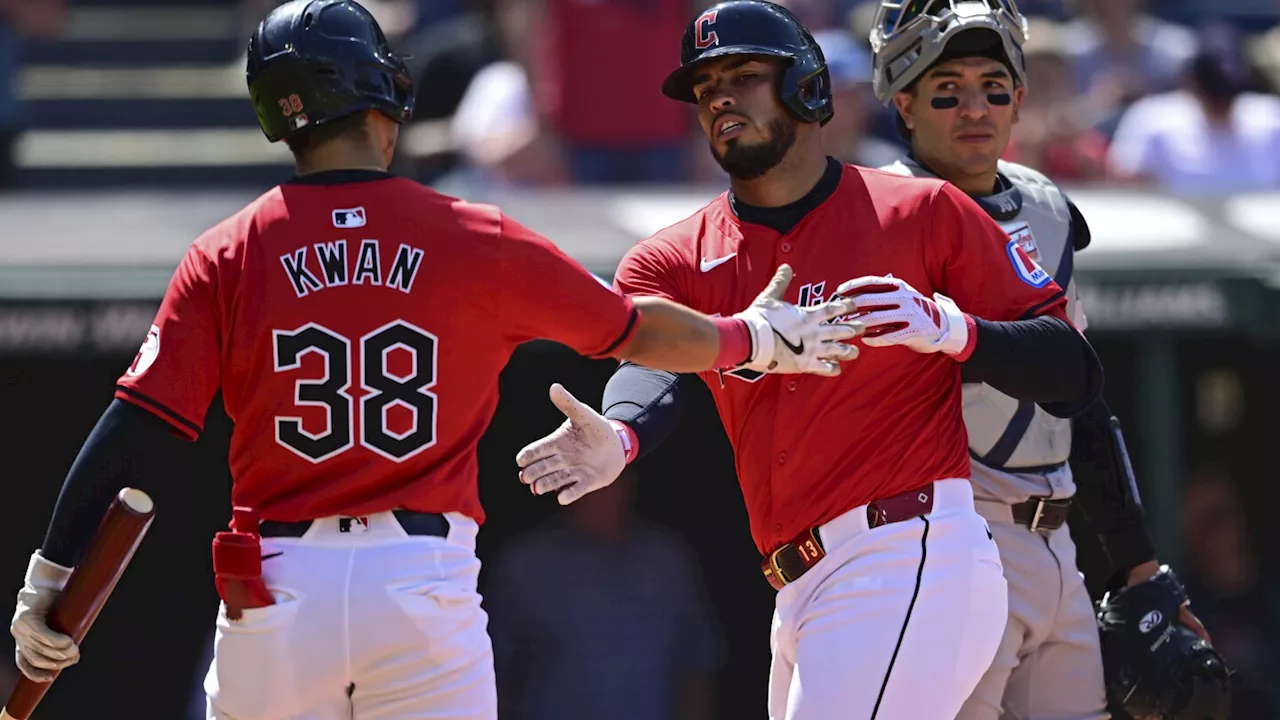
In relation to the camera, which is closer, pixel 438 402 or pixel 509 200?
pixel 438 402

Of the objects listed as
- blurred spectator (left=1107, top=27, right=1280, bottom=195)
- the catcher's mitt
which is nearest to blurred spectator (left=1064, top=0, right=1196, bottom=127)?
blurred spectator (left=1107, top=27, right=1280, bottom=195)

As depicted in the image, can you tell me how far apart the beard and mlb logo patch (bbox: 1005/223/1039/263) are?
60 cm

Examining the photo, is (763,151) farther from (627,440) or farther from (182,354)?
(182,354)

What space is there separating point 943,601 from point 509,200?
3765 millimetres

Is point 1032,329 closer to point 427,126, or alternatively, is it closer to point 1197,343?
point 1197,343

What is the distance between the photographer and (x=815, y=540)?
3639mm

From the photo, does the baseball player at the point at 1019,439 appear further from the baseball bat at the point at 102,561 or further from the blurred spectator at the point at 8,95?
the blurred spectator at the point at 8,95

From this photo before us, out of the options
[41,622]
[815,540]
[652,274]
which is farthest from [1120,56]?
[41,622]

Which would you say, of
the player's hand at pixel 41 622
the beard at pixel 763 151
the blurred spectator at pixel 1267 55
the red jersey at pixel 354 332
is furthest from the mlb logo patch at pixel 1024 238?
the blurred spectator at pixel 1267 55

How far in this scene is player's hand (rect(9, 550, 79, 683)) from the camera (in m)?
3.39

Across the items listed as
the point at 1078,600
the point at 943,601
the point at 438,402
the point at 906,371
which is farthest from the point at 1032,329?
the point at 438,402

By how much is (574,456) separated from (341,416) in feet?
1.61

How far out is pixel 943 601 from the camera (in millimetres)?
3537

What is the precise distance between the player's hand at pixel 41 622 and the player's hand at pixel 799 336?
4.18ft
